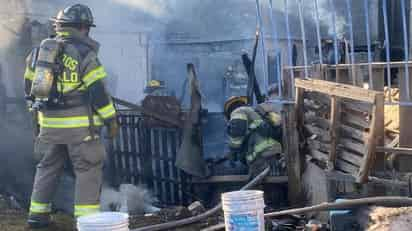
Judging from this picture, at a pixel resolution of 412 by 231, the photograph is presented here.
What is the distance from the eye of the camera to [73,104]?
555 centimetres

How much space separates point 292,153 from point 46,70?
2.77 m

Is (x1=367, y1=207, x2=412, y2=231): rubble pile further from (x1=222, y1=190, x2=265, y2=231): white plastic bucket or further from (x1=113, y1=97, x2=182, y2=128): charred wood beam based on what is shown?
(x1=113, y1=97, x2=182, y2=128): charred wood beam

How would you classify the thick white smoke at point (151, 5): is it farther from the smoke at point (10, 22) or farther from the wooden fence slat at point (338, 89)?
the wooden fence slat at point (338, 89)

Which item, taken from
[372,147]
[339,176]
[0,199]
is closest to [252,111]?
[339,176]

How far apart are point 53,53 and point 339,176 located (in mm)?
2842

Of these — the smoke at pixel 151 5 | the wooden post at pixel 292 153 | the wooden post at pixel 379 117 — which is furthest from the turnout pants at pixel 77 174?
the smoke at pixel 151 5

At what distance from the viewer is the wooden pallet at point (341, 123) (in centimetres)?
488

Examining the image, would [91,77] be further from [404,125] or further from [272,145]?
[404,125]

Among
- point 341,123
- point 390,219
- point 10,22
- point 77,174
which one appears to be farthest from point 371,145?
point 10,22

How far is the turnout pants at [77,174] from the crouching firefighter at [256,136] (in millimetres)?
1838

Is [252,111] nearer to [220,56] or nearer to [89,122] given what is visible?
[89,122]

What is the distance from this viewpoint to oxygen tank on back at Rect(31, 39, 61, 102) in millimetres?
5438

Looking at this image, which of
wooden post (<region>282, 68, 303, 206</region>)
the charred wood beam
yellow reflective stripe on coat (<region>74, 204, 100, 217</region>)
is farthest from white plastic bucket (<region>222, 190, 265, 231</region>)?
the charred wood beam

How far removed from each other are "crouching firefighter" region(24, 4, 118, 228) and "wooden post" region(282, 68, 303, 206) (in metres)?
1.98
